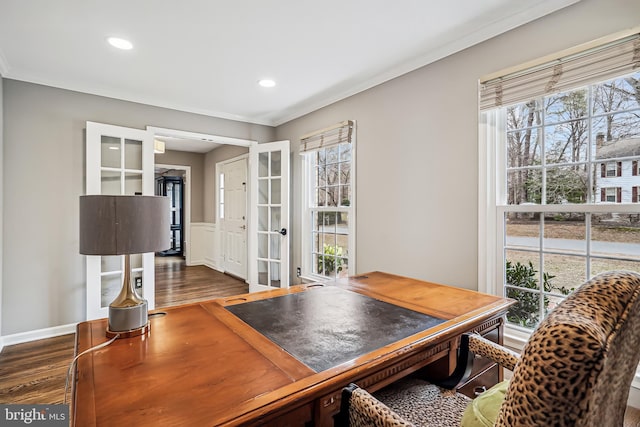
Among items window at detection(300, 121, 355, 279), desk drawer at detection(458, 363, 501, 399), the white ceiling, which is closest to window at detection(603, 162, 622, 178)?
the white ceiling

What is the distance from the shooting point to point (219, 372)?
0.91m

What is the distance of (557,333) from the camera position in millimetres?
490

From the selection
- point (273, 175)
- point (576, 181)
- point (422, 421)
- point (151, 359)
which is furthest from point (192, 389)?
point (273, 175)

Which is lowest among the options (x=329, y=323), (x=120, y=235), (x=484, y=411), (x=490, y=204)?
(x=484, y=411)

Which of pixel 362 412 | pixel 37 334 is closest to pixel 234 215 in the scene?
pixel 37 334

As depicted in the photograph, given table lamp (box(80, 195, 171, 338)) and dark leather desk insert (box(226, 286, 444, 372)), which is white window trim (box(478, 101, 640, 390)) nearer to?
dark leather desk insert (box(226, 286, 444, 372))

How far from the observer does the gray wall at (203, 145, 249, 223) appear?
6205mm

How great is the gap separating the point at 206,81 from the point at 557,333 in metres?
3.39

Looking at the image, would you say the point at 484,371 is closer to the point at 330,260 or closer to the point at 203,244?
the point at 330,260

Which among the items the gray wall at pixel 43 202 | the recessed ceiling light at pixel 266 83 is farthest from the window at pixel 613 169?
the gray wall at pixel 43 202

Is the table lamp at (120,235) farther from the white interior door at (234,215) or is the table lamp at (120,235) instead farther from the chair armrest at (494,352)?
the white interior door at (234,215)

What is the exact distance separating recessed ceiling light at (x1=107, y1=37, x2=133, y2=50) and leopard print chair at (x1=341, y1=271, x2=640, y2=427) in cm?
299

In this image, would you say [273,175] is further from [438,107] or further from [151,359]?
[151,359]

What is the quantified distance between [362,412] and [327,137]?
10.1ft
